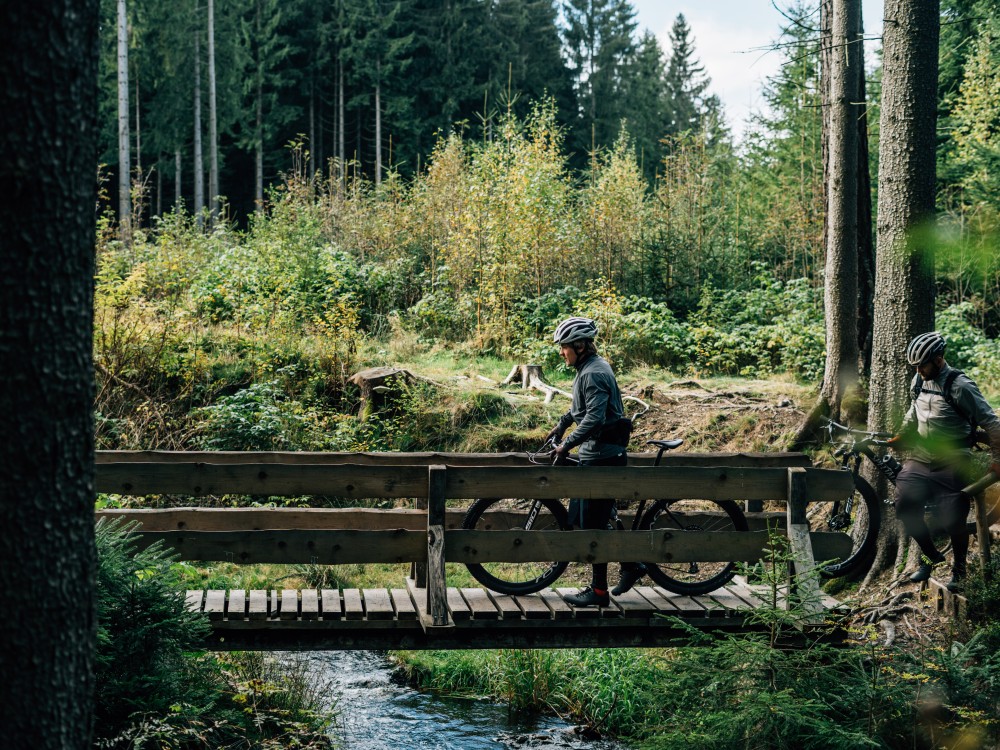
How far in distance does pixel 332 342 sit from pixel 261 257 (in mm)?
3552

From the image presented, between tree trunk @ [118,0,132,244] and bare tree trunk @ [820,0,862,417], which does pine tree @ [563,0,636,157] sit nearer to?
tree trunk @ [118,0,132,244]

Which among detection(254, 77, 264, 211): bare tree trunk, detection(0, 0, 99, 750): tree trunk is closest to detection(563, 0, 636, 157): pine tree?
detection(254, 77, 264, 211): bare tree trunk

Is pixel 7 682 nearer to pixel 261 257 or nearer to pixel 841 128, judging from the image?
pixel 841 128

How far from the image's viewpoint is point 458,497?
618 centimetres

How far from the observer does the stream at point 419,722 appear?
274 inches

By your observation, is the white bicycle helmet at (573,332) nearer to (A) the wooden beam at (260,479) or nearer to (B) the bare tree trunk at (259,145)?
(A) the wooden beam at (260,479)

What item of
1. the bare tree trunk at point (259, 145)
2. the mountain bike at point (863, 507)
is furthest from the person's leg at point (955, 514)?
the bare tree trunk at point (259, 145)

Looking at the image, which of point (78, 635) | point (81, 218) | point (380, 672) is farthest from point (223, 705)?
point (81, 218)

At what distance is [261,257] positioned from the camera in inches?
655

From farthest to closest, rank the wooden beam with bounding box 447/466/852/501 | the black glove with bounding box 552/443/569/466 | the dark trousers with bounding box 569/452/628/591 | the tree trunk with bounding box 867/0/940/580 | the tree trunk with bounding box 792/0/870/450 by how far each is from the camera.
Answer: the tree trunk with bounding box 792/0/870/450 → the tree trunk with bounding box 867/0/940/580 → the dark trousers with bounding box 569/452/628/591 → the black glove with bounding box 552/443/569/466 → the wooden beam with bounding box 447/466/852/501

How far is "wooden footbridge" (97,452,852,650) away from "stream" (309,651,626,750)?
111 centimetres

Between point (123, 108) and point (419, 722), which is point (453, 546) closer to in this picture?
point (419, 722)

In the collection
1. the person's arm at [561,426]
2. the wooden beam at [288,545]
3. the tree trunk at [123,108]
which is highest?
the tree trunk at [123,108]

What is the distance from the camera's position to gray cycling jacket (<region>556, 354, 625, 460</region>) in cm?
631
